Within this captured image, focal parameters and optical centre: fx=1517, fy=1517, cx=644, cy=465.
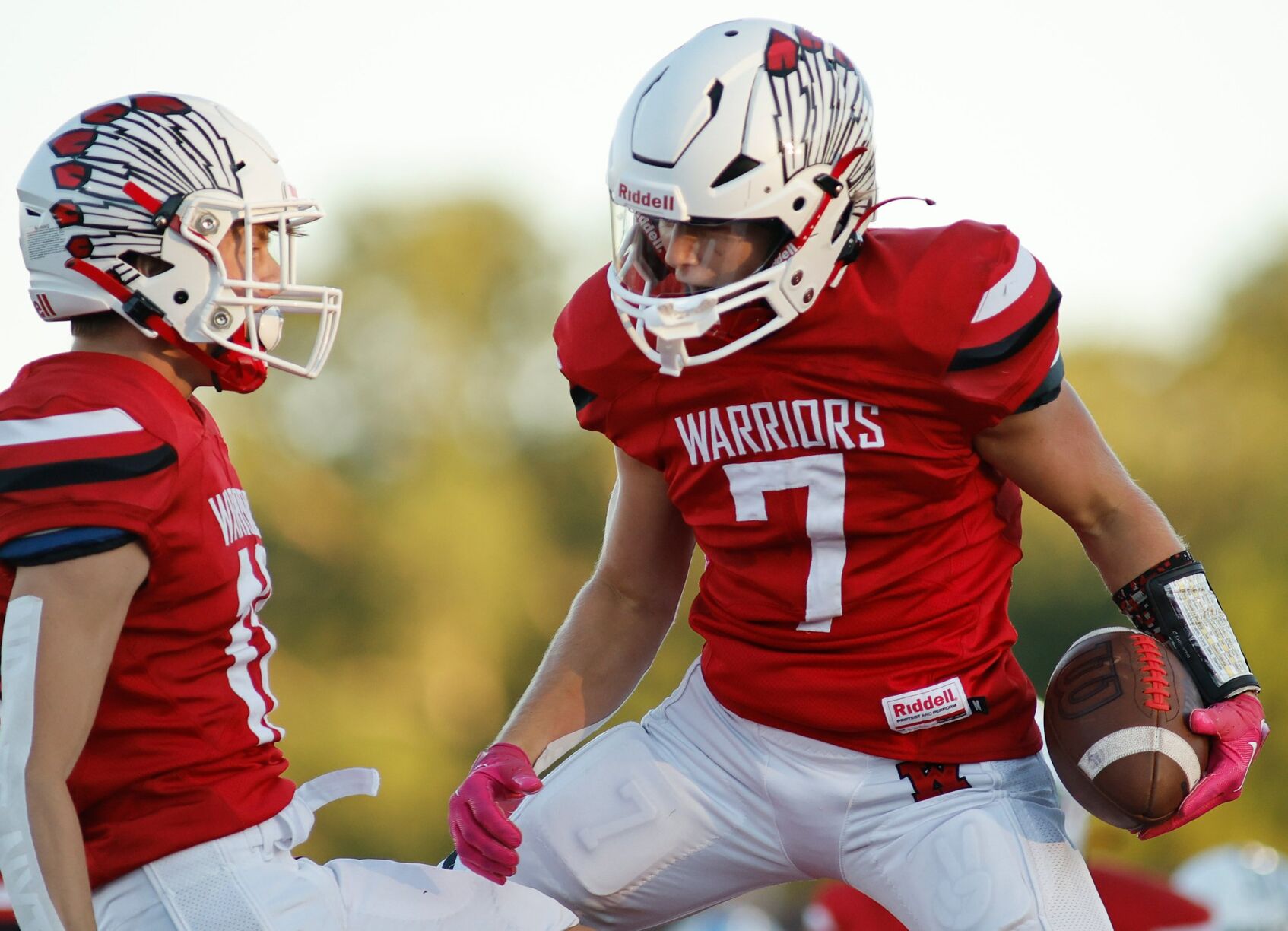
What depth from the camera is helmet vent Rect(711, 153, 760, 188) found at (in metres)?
2.86

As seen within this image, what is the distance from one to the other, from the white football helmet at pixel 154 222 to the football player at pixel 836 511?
2.33 feet

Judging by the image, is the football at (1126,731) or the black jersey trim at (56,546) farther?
the football at (1126,731)

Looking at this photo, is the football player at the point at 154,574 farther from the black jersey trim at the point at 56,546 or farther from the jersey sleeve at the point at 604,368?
the jersey sleeve at the point at 604,368

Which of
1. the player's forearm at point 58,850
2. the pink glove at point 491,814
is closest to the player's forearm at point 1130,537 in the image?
the pink glove at point 491,814

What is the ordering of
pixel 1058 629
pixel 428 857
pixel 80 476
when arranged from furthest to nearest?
1. pixel 1058 629
2. pixel 428 857
3. pixel 80 476

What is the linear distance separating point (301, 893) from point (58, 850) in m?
0.44

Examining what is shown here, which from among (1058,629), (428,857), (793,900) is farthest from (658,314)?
(1058,629)

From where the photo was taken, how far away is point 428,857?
15.3 m

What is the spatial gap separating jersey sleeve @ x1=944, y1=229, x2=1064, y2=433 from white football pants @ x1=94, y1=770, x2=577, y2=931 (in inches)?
49.2

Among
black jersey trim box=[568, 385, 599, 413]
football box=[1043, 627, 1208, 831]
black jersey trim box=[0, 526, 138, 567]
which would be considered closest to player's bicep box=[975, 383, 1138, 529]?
football box=[1043, 627, 1208, 831]

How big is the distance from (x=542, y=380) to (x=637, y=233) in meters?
18.5

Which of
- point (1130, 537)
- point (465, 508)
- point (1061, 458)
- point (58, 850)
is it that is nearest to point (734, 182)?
point (1061, 458)

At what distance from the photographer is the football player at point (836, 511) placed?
9.27ft

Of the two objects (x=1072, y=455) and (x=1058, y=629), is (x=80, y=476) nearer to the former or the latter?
(x=1072, y=455)
